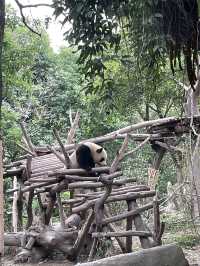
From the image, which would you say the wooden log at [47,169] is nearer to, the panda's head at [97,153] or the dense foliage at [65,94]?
the panda's head at [97,153]

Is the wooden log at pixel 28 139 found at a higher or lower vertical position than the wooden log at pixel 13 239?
higher

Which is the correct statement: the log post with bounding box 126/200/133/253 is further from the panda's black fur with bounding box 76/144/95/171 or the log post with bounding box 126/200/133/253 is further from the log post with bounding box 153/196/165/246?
the panda's black fur with bounding box 76/144/95/171

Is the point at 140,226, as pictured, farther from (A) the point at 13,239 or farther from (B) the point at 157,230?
(A) the point at 13,239

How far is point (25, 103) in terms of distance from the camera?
14.3 m

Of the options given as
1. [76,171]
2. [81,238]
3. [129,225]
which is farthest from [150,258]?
[81,238]

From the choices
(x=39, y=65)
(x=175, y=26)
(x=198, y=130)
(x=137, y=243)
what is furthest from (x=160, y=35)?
(x=39, y=65)

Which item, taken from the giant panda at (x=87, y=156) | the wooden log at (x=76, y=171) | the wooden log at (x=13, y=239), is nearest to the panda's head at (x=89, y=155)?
the giant panda at (x=87, y=156)

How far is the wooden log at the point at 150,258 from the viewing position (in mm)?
4938

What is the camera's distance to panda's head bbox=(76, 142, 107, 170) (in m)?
7.89

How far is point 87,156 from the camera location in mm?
8055

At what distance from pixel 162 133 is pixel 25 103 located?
5272 millimetres

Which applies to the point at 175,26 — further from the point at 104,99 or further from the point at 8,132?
the point at 8,132

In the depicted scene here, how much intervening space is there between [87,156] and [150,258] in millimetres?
3148

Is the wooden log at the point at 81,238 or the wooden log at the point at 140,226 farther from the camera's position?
the wooden log at the point at 81,238
